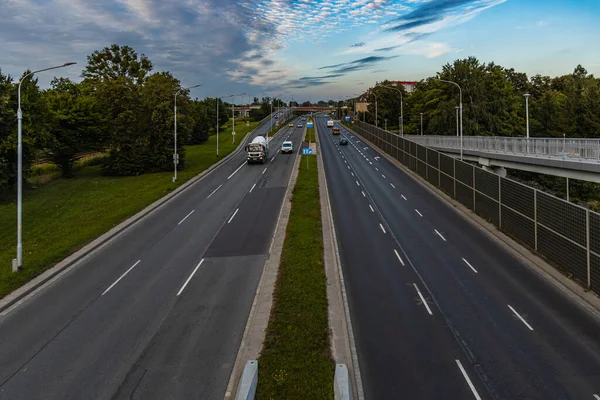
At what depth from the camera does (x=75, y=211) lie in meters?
27.9

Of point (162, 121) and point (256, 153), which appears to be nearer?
point (162, 121)

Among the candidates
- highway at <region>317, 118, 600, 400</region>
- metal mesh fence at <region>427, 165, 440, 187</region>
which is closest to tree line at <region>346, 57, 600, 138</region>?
metal mesh fence at <region>427, 165, 440, 187</region>

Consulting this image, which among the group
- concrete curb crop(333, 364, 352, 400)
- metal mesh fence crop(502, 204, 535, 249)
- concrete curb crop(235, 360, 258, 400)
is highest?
metal mesh fence crop(502, 204, 535, 249)

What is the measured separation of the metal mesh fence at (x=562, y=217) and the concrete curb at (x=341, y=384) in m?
11.6

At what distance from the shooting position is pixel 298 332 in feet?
37.7

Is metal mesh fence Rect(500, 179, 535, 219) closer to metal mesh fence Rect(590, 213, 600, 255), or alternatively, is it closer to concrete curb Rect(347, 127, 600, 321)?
concrete curb Rect(347, 127, 600, 321)

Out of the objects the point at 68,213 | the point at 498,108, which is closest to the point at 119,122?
the point at 68,213

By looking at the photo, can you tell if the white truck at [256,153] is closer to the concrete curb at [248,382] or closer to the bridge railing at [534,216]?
the bridge railing at [534,216]

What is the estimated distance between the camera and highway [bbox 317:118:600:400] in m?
9.63

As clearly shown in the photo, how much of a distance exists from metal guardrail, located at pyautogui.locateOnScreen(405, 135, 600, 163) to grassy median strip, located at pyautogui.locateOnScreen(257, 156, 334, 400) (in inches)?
638

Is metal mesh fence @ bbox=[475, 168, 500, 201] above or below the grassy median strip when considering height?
above

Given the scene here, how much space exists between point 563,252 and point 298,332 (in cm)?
1222

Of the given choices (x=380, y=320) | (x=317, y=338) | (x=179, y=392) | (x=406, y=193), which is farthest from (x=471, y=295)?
(x=406, y=193)

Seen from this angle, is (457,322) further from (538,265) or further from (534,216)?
(534,216)
